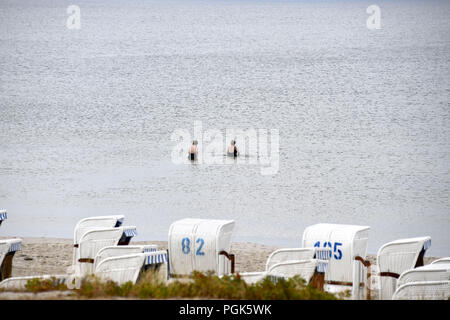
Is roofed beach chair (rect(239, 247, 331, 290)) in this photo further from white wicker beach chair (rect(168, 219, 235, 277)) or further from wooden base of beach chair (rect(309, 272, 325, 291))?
white wicker beach chair (rect(168, 219, 235, 277))

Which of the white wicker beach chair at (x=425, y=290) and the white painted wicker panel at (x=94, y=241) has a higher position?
the white painted wicker panel at (x=94, y=241)

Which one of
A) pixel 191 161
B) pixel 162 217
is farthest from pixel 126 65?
pixel 162 217

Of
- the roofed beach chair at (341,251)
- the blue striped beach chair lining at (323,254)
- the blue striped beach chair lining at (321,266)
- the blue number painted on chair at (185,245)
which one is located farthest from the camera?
the blue number painted on chair at (185,245)

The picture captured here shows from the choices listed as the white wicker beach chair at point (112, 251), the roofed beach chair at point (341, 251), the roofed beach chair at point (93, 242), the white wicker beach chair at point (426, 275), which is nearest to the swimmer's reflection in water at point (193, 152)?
the roofed beach chair at point (93, 242)

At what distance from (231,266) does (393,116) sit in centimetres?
4692

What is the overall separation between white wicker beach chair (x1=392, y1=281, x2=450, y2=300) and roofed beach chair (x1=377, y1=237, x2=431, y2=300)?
257cm

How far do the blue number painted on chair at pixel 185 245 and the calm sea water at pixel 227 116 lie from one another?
1044 centimetres

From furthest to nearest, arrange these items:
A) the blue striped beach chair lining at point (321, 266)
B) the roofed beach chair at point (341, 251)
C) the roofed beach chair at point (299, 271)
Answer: the roofed beach chair at point (341, 251) → the blue striped beach chair lining at point (321, 266) → the roofed beach chair at point (299, 271)

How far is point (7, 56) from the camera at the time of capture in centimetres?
8712

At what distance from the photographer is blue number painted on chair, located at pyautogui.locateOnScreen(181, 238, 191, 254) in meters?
14.1

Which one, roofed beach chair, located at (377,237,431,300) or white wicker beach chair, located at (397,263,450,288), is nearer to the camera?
white wicker beach chair, located at (397,263,450,288)

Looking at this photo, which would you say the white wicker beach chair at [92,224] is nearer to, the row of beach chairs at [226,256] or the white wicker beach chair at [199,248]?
the row of beach chairs at [226,256]

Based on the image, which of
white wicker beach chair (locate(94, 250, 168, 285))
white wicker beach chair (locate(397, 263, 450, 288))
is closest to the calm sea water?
white wicker beach chair (locate(94, 250, 168, 285))

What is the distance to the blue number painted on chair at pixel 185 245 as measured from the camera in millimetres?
14055
